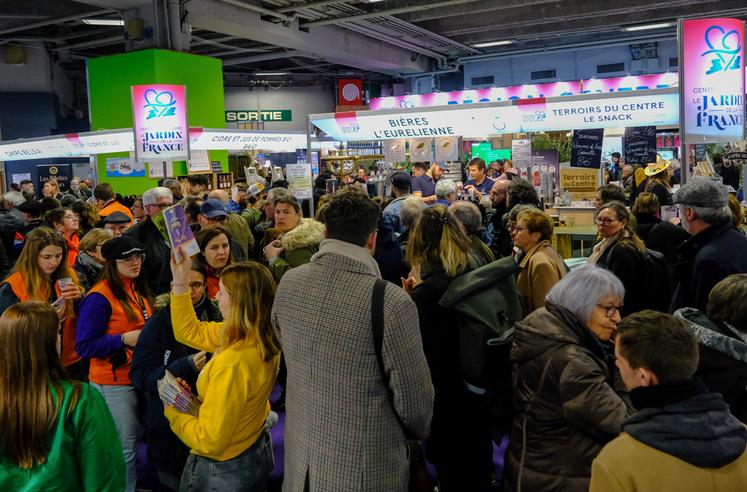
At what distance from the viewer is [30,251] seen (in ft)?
12.1

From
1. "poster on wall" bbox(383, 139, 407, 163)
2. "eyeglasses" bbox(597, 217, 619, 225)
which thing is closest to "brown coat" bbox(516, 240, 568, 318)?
"eyeglasses" bbox(597, 217, 619, 225)

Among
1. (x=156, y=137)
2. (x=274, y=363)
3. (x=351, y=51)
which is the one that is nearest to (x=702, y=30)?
(x=274, y=363)

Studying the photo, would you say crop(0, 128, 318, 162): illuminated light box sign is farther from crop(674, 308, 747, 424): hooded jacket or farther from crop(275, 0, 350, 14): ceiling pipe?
crop(674, 308, 747, 424): hooded jacket

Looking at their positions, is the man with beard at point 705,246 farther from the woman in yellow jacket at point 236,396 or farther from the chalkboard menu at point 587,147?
the chalkboard menu at point 587,147

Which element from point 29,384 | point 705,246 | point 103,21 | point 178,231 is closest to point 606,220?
point 705,246

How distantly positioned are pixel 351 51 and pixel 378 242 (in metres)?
13.2

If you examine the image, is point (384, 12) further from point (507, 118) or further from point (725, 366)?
point (725, 366)

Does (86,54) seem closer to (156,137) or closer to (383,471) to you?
(156,137)

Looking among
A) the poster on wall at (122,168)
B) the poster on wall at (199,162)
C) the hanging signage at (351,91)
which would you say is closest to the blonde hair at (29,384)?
the poster on wall at (199,162)

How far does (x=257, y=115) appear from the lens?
23.5 metres

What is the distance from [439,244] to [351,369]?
1.00 m

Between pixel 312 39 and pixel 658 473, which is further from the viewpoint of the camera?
pixel 312 39

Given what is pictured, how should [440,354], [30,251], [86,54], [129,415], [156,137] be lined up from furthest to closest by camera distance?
[86,54]
[156,137]
[30,251]
[129,415]
[440,354]

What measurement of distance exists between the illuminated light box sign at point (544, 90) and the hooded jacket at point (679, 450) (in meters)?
14.9
